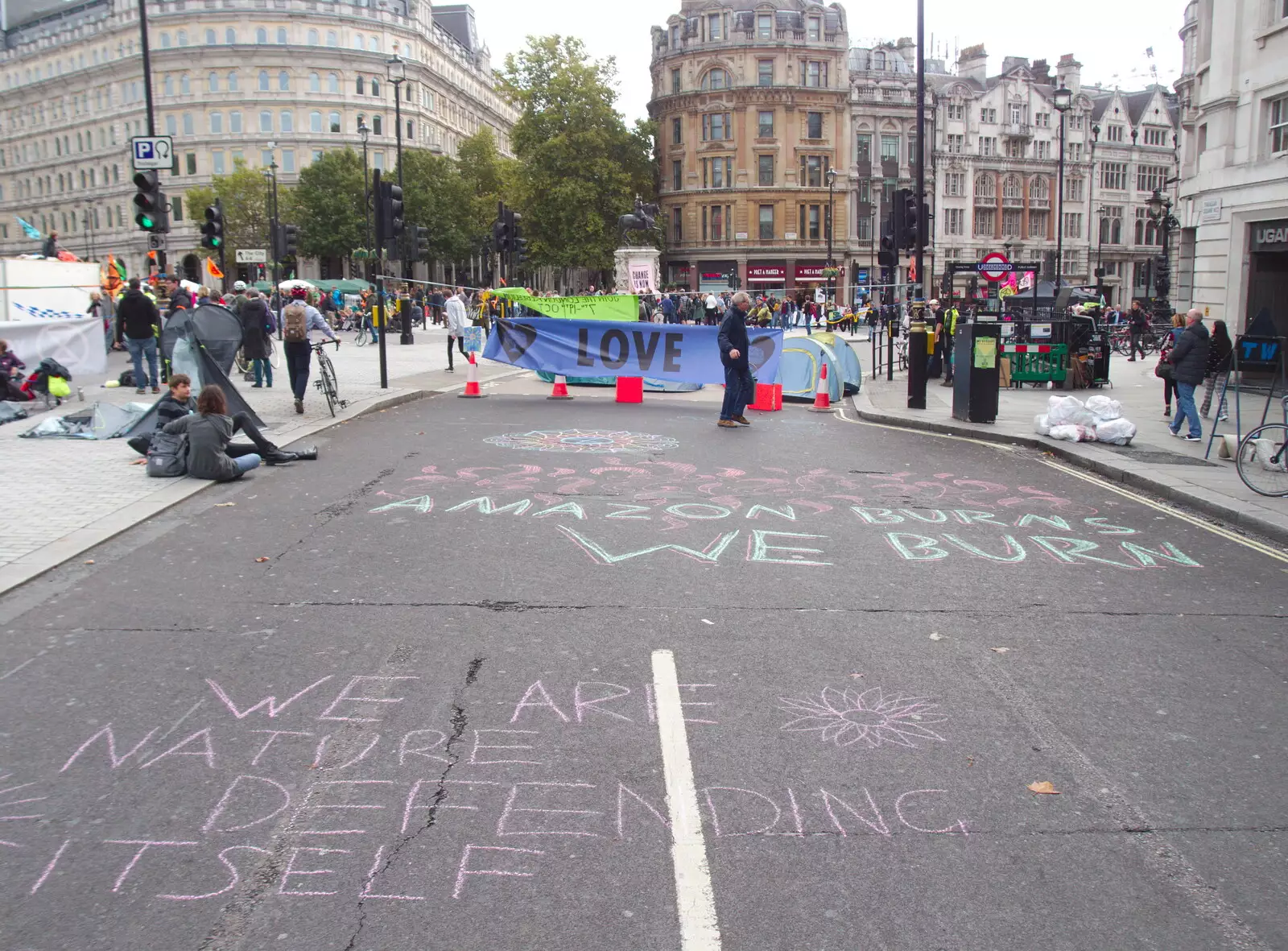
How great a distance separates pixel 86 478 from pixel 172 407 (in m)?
1.42

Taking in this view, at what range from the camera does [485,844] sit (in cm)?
361

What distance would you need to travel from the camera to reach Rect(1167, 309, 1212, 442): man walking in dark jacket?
13.5 meters

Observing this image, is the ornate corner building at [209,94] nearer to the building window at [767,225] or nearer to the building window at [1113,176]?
the building window at [767,225]

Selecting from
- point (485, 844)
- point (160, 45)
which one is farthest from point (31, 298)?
point (160, 45)

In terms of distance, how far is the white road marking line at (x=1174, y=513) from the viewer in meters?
8.30

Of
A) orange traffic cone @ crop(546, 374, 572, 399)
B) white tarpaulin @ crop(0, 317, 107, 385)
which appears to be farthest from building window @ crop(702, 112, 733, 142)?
orange traffic cone @ crop(546, 374, 572, 399)

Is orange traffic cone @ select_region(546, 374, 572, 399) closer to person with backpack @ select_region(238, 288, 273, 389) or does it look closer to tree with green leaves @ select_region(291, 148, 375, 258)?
person with backpack @ select_region(238, 288, 273, 389)

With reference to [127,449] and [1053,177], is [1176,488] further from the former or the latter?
[1053,177]

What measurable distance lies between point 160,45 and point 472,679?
345 ft

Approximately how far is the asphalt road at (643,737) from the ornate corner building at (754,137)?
7226cm

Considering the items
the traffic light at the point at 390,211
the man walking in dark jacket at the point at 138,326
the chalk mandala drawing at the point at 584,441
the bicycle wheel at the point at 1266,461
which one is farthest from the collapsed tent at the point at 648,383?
the bicycle wheel at the point at 1266,461

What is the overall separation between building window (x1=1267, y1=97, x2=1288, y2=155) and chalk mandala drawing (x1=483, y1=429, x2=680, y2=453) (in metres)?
15.7

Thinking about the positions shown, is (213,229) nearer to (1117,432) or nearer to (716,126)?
(1117,432)

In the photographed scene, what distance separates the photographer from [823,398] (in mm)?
17828
